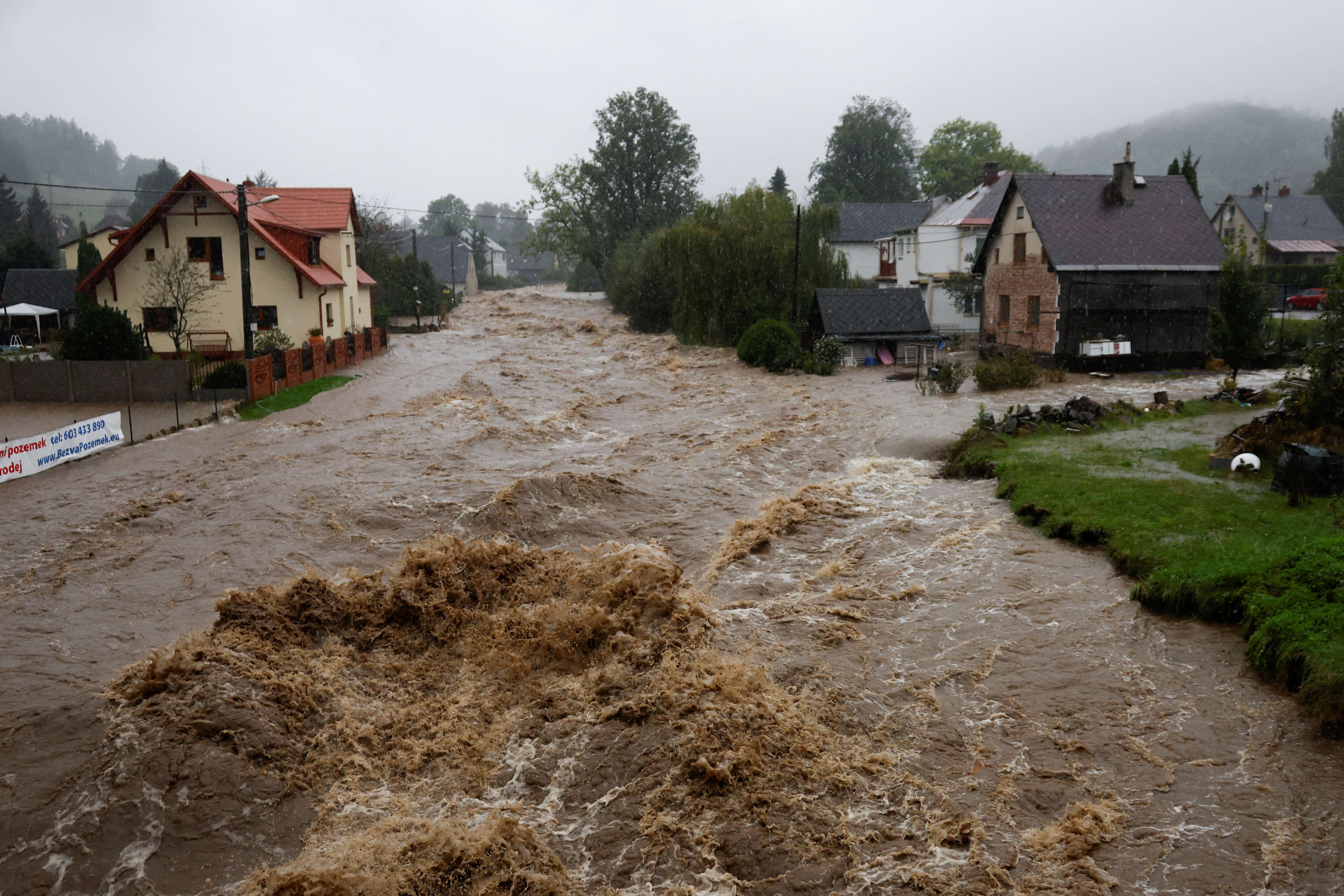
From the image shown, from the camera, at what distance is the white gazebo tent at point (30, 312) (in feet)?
133

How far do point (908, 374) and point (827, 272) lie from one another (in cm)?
890

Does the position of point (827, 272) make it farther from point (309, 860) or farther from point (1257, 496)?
point (309, 860)

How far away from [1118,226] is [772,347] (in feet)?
44.3

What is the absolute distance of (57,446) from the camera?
64.3 ft

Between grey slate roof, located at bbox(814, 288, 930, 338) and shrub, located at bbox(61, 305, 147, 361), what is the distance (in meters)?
24.6

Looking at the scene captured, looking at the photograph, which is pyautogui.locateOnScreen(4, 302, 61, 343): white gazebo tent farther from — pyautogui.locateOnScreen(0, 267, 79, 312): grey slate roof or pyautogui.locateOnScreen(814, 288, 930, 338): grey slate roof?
pyautogui.locateOnScreen(814, 288, 930, 338): grey slate roof

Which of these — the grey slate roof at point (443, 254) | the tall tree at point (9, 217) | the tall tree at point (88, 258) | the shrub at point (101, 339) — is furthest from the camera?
the grey slate roof at point (443, 254)

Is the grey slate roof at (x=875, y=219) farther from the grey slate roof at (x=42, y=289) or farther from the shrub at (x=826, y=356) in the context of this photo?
the grey slate roof at (x=42, y=289)

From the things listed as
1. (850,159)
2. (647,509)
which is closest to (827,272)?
(647,509)

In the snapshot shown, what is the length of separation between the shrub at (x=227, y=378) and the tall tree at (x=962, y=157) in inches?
2371

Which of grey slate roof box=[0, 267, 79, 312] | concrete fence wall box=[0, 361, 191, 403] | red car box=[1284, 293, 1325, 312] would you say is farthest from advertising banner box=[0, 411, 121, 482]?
red car box=[1284, 293, 1325, 312]

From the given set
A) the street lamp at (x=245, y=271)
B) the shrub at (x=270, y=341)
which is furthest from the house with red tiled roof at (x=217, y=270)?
the street lamp at (x=245, y=271)

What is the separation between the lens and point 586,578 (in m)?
13.0

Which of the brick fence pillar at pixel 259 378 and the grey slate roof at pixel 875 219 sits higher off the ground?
the grey slate roof at pixel 875 219
